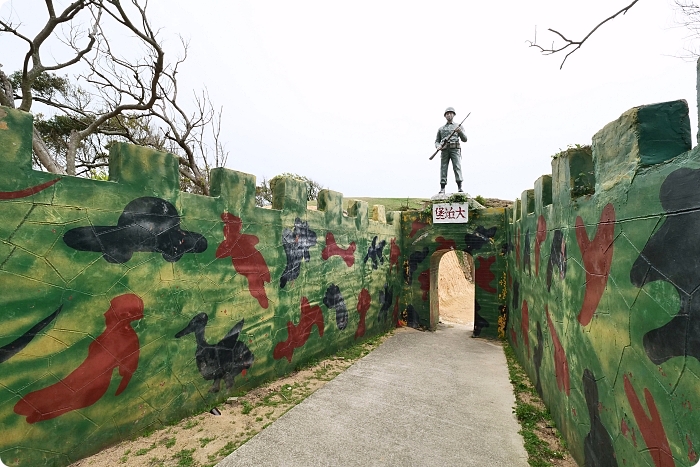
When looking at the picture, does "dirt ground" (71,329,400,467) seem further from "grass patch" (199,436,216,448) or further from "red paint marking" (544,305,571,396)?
"red paint marking" (544,305,571,396)

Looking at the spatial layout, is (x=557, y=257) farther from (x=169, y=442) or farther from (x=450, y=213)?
(x=450, y=213)

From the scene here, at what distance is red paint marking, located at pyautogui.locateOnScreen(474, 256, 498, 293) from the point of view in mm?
10227

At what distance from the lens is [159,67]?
11.6 metres

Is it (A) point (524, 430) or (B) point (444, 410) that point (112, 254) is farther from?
(A) point (524, 430)

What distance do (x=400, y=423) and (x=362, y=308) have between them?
4.44m

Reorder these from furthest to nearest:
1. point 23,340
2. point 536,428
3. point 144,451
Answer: point 536,428, point 144,451, point 23,340

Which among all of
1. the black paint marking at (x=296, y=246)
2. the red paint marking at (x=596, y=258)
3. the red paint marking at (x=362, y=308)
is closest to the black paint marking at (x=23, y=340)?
the black paint marking at (x=296, y=246)

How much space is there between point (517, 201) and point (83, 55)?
13.5m

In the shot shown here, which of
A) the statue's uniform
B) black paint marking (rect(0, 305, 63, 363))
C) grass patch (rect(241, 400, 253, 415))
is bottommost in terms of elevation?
grass patch (rect(241, 400, 253, 415))

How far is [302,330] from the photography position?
6785 millimetres

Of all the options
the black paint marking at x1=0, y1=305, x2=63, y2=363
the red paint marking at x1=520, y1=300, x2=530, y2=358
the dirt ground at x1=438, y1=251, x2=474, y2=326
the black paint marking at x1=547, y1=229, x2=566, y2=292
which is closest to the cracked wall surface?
the black paint marking at x1=0, y1=305, x2=63, y2=363

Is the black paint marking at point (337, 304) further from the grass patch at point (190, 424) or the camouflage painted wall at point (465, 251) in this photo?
the camouflage painted wall at point (465, 251)

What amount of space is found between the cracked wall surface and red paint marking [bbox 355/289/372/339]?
1707 mm

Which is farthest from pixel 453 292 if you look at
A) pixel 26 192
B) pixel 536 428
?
pixel 26 192
